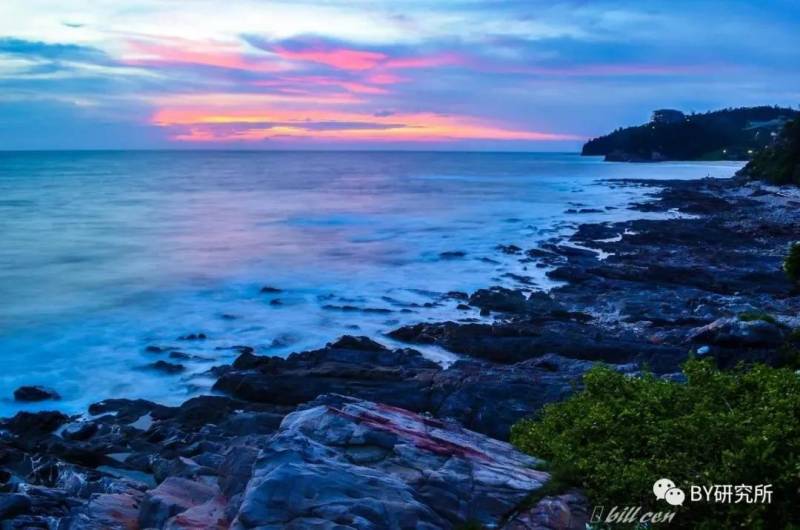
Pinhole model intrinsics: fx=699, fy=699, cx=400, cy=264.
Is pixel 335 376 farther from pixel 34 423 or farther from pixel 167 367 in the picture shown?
pixel 34 423

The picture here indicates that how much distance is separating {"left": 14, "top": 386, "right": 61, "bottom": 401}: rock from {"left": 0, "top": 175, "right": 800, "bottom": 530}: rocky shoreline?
7.70 ft

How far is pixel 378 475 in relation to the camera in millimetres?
7914

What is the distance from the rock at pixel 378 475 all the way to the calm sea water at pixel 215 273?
11773 mm

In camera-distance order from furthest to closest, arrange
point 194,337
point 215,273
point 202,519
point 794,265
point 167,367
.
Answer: point 215,273 < point 794,265 < point 194,337 < point 167,367 < point 202,519

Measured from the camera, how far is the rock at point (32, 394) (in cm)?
1984

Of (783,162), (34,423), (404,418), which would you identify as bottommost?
(34,423)

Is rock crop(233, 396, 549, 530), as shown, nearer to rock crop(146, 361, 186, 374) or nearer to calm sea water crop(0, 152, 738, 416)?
calm sea water crop(0, 152, 738, 416)

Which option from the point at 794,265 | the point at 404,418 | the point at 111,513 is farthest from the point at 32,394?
the point at 794,265

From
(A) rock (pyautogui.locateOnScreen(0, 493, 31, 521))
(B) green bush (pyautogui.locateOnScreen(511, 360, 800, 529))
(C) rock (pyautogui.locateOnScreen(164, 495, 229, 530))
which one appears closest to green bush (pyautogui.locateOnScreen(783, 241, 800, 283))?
(B) green bush (pyautogui.locateOnScreen(511, 360, 800, 529))

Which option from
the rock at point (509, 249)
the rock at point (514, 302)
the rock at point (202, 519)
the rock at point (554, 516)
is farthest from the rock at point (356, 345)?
the rock at point (509, 249)

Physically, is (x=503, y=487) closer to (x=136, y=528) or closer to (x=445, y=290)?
(x=136, y=528)

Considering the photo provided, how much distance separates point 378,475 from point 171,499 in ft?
8.66

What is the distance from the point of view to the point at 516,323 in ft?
80.4

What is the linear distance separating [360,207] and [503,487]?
243 feet
